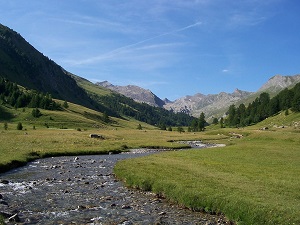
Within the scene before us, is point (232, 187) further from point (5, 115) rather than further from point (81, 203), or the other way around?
point (5, 115)

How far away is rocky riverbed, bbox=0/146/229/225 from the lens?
23.0m

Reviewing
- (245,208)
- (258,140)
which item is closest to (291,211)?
(245,208)

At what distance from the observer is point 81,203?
90.2ft

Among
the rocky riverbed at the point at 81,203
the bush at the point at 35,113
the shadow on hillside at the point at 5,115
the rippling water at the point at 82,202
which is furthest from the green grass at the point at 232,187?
the shadow on hillside at the point at 5,115

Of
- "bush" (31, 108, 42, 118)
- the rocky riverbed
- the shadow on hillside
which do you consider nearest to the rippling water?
the rocky riverbed

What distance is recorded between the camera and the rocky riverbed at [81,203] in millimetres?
22984

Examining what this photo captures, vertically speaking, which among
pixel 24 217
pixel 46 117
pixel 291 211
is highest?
pixel 46 117

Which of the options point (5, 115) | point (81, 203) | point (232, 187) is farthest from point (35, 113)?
point (232, 187)

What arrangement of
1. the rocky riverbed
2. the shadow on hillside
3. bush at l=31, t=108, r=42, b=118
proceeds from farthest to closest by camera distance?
1. bush at l=31, t=108, r=42, b=118
2. the shadow on hillside
3. the rocky riverbed

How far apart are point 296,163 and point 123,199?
1121 inches

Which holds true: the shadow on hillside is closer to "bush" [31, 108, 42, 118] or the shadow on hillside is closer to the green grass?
"bush" [31, 108, 42, 118]

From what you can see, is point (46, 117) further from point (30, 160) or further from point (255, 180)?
point (255, 180)

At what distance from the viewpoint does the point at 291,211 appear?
20.5 m

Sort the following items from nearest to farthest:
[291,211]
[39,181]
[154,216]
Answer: [291,211] → [154,216] → [39,181]
